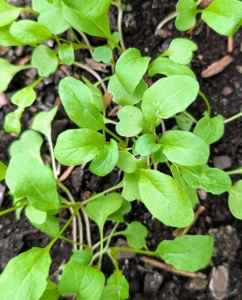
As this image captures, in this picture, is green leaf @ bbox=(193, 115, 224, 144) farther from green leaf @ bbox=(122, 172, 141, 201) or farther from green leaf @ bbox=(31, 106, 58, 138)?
green leaf @ bbox=(31, 106, 58, 138)

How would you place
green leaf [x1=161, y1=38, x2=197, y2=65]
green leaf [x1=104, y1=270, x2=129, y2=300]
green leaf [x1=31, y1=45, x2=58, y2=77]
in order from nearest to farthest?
green leaf [x1=104, y1=270, x2=129, y2=300] → green leaf [x1=161, y1=38, x2=197, y2=65] → green leaf [x1=31, y1=45, x2=58, y2=77]

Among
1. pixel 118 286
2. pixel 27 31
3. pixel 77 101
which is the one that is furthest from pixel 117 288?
pixel 27 31

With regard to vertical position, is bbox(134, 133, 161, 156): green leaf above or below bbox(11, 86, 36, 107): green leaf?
below

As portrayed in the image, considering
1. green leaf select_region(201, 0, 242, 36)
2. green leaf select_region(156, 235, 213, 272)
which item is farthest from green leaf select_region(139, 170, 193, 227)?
green leaf select_region(201, 0, 242, 36)

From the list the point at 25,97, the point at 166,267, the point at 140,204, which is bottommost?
the point at 166,267

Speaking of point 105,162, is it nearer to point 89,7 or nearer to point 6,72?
point 89,7

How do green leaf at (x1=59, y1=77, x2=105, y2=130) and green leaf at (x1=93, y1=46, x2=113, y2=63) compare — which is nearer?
green leaf at (x1=59, y1=77, x2=105, y2=130)
